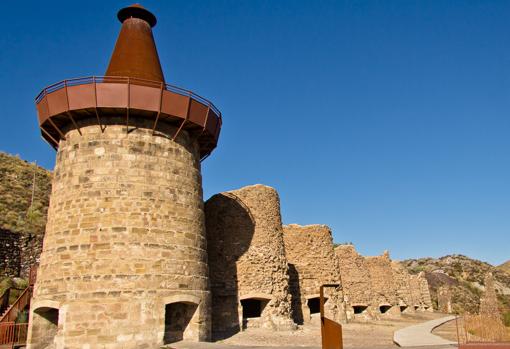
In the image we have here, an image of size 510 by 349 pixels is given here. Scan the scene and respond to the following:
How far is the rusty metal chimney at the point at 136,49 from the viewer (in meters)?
15.4

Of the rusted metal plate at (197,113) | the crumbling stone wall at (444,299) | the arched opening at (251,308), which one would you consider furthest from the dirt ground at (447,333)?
the crumbling stone wall at (444,299)

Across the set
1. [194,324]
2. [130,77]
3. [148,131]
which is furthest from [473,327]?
[130,77]

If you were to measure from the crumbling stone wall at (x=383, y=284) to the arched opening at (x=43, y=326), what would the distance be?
70.7 feet

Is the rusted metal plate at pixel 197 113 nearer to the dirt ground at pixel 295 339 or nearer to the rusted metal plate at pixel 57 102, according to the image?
the rusted metal plate at pixel 57 102

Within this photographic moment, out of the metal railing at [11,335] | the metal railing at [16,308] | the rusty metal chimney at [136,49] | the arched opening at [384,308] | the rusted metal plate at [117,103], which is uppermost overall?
the rusty metal chimney at [136,49]

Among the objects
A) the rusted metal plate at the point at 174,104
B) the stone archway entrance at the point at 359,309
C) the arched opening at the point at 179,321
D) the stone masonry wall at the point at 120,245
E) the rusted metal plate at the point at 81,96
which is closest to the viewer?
the stone masonry wall at the point at 120,245

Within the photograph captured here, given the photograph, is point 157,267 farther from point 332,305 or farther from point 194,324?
point 332,305

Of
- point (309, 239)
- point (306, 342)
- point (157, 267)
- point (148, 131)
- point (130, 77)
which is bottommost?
point (306, 342)

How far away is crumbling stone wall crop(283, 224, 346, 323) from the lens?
878 inches

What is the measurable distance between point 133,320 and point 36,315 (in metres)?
3.43

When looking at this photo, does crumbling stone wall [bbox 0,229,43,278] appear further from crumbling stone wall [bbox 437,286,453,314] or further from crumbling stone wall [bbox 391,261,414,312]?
crumbling stone wall [bbox 437,286,453,314]

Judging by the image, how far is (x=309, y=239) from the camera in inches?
938

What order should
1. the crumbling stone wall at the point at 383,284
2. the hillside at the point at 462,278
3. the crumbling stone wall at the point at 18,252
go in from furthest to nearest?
1. the hillside at the point at 462,278
2. the crumbling stone wall at the point at 383,284
3. the crumbling stone wall at the point at 18,252

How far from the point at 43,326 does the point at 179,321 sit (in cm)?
416
